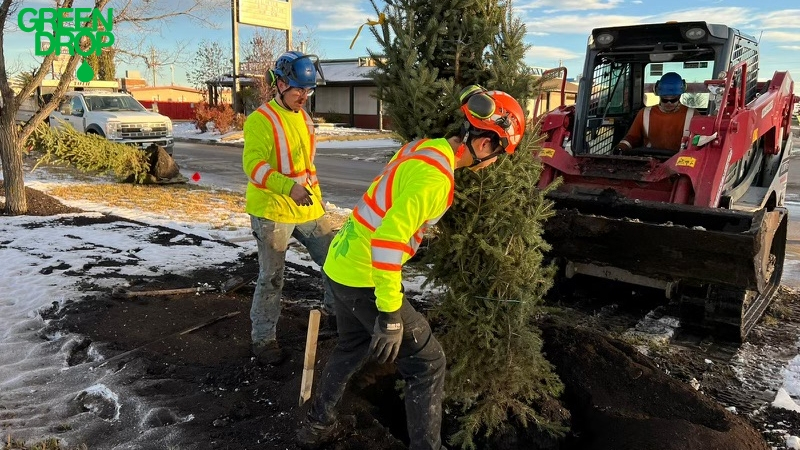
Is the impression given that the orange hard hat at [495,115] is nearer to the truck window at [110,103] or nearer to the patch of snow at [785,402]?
the patch of snow at [785,402]

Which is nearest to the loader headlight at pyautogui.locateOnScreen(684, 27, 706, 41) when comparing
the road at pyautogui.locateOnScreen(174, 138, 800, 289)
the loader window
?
the loader window

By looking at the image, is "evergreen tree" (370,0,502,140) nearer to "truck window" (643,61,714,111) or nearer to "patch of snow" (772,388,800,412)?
"patch of snow" (772,388,800,412)

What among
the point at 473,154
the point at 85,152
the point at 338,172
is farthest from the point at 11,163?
the point at 473,154

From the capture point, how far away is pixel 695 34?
6.12m

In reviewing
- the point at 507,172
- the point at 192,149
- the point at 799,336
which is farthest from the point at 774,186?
the point at 192,149

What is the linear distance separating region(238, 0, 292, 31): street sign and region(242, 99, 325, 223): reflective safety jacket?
2960 cm

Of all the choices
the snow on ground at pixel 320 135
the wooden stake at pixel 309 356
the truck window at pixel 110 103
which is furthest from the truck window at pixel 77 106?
the wooden stake at pixel 309 356

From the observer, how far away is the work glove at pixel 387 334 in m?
2.77

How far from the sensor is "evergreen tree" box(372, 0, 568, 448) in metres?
3.27

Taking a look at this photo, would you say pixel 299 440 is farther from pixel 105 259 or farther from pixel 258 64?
pixel 258 64

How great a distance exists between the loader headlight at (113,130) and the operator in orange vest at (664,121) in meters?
14.5

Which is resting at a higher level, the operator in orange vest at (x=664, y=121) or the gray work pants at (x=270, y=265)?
the operator in orange vest at (x=664, y=121)

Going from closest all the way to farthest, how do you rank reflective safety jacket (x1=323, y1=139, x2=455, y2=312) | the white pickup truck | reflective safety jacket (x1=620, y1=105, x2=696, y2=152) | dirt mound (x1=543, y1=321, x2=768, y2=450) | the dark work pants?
reflective safety jacket (x1=323, y1=139, x2=455, y2=312)
the dark work pants
dirt mound (x1=543, y1=321, x2=768, y2=450)
reflective safety jacket (x1=620, y1=105, x2=696, y2=152)
the white pickup truck

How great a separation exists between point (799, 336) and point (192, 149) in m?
23.1
